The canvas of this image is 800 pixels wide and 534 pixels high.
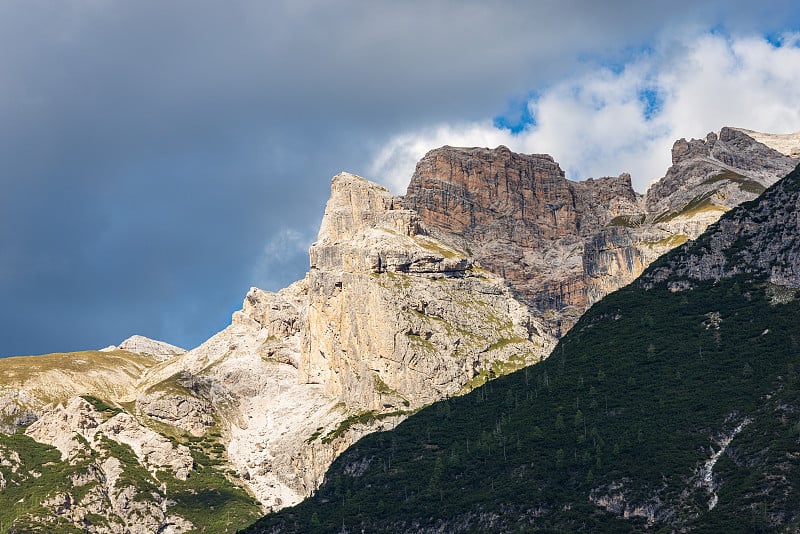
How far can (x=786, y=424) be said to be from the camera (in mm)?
192875

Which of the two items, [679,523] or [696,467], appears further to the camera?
[696,467]

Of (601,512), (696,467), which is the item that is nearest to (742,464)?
(696,467)

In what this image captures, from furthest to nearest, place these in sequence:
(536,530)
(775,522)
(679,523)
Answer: (536,530) → (679,523) → (775,522)

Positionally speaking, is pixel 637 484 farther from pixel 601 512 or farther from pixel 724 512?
pixel 724 512

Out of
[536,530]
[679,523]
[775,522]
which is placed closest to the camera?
[775,522]

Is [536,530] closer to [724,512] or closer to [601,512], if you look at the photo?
[601,512]

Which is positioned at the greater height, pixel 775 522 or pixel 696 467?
pixel 696 467

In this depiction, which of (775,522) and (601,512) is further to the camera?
(601,512)

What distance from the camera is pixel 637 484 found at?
199000 millimetres

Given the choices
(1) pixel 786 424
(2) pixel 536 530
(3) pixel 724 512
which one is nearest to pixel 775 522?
(3) pixel 724 512

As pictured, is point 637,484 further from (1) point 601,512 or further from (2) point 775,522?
Result: (2) point 775,522

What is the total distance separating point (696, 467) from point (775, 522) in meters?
28.1

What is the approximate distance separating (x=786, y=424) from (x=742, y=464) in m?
11.2

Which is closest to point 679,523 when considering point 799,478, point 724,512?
point 724,512
